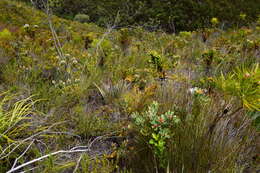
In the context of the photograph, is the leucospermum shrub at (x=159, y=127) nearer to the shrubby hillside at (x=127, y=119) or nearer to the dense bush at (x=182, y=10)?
the shrubby hillside at (x=127, y=119)

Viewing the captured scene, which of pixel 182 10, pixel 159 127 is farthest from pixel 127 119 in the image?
pixel 182 10

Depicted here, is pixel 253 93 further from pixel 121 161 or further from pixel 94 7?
pixel 94 7

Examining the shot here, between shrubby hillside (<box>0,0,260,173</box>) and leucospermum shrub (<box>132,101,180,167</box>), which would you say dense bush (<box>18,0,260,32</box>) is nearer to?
shrubby hillside (<box>0,0,260,173</box>)

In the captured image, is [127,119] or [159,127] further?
[127,119]

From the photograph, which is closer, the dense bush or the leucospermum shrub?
the leucospermum shrub

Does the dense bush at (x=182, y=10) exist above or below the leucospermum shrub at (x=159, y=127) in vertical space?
above

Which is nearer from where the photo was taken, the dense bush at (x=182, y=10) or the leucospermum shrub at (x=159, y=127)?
the leucospermum shrub at (x=159, y=127)

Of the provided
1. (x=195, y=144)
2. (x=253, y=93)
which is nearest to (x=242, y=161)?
(x=195, y=144)

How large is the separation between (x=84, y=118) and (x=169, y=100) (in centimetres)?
68

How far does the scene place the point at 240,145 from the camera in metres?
1.34

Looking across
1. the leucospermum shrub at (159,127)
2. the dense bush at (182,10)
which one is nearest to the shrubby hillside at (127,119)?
the leucospermum shrub at (159,127)

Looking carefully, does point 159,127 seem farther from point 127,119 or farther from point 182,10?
point 182,10

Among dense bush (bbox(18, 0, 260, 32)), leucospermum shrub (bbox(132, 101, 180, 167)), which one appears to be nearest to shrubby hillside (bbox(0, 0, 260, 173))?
leucospermum shrub (bbox(132, 101, 180, 167))

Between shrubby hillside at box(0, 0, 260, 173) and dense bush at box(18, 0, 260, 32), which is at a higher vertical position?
dense bush at box(18, 0, 260, 32)
